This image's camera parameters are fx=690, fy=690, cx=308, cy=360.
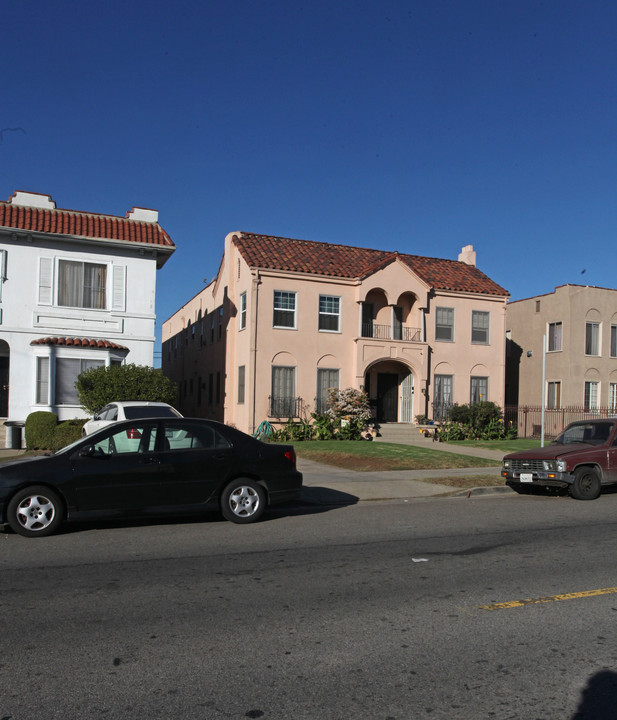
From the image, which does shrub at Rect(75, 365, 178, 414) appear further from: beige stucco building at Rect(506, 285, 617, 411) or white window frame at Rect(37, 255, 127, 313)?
beige stucco building at Rect(506, 285, 617, 411)

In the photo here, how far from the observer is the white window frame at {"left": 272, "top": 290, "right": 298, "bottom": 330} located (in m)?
Answer: 27.0

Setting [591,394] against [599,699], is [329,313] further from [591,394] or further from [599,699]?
[599,699]

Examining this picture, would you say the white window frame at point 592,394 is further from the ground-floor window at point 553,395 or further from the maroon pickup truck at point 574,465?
the maroon pickup truck at point 574,465

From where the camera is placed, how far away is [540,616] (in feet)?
18.7

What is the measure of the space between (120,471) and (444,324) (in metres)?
22.9

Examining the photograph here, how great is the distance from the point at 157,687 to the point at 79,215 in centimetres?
2173

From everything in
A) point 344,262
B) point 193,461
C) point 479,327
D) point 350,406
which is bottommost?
point 193,461

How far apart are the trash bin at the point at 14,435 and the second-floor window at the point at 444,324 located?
1718 centimetres

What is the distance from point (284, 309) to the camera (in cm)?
2716

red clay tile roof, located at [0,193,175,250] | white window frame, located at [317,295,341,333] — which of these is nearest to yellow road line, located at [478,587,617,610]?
red clay tile roof, located at [0,193,175,250]

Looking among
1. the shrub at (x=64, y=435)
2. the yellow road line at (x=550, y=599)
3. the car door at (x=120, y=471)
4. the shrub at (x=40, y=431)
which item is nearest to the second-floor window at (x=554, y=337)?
the shrub at (x=64, y=435)

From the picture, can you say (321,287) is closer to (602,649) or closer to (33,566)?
(33,566)

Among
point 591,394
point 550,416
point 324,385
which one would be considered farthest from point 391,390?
point 591,394

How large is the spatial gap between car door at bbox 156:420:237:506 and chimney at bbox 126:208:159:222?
52.5 ft
